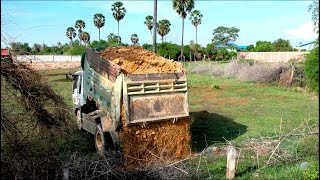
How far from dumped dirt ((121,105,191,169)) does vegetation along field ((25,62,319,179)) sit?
1.52 ft

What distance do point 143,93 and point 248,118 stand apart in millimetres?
7130

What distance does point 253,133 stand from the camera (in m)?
11.1

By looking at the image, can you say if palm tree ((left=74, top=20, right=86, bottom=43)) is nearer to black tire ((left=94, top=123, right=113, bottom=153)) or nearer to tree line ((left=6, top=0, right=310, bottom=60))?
tree line ((left=6, top=0, right=310, bottom=60))

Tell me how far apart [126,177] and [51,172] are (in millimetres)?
1327

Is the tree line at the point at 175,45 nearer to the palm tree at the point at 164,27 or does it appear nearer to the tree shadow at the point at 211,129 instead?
the palm tree at the point at 164,27

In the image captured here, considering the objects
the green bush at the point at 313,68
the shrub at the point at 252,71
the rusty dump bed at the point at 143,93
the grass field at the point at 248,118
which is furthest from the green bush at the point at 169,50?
the rusty dump bed at the point at 143,93

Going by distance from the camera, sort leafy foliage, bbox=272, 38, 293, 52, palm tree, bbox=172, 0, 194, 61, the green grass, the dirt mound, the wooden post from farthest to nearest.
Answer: leafy foliage, bbox=272, 38, 293, 52
palm tree, bbox=172, 0, 194, 61
the green grass
the dirt mound
the wooden post

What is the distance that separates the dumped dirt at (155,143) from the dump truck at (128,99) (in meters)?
0.08

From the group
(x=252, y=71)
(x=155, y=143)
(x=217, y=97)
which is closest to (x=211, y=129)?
(x=155, y=143)

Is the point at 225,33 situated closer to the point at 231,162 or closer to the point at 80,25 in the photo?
the point at 80,25

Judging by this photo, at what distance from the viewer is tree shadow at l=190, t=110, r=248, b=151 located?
1028 centimetres

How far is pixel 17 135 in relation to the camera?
18.6ft

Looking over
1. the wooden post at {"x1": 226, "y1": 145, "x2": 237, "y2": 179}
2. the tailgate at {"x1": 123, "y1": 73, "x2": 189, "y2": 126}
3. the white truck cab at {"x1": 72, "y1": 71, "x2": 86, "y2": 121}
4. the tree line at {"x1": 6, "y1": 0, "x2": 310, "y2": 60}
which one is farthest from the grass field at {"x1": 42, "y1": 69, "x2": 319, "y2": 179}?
the tree line at {"x1": 6, "y1": 0, "x2": 310, "y2": 60}

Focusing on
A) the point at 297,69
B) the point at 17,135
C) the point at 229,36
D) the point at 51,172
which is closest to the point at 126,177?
the point at 51,172
